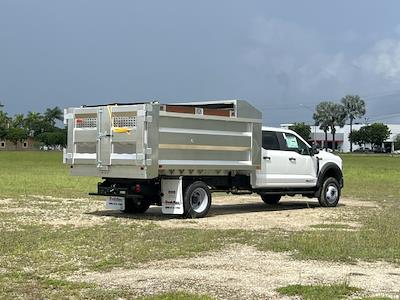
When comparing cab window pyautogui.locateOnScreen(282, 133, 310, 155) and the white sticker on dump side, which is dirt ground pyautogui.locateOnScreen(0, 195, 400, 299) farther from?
cab window pyautogui.locateOnScreen(282, 133, 310, 155)

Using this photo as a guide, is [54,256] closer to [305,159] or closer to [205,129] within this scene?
[205,129]

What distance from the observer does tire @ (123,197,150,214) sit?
16.2 meters

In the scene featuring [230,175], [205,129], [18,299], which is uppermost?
[205,129]

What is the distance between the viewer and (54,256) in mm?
9828

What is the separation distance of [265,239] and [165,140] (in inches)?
150

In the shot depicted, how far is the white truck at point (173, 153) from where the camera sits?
→ 47.0ft

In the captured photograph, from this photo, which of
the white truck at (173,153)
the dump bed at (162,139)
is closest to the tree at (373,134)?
the white truck at (173,153)

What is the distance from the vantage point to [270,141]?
17.5 meters

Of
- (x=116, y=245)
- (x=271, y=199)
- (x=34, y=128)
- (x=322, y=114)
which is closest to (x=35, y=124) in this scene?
(x=34, y=128)

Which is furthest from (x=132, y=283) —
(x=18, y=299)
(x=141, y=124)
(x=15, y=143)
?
(x=15, y=143)

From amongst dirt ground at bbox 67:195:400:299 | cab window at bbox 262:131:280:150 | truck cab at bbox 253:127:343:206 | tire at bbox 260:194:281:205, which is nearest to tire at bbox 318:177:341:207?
truck cab at bbox 253:127:343:206

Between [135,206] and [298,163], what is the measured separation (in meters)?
4.78

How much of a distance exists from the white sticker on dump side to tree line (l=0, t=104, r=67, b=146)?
130752 millimetres

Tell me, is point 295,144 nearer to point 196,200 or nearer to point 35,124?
point 196,200
